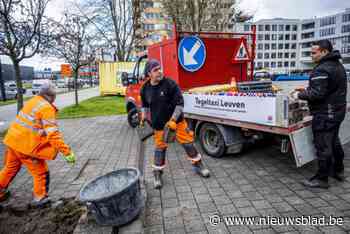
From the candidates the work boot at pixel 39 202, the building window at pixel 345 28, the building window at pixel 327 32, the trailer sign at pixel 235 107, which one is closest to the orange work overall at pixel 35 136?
the work boot at pixel 39 202

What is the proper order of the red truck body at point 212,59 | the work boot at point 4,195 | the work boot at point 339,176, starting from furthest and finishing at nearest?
the red truck body at point 212,59 < the work boot at point 339,176 < the work boot at point 4,195

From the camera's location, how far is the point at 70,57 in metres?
13.6

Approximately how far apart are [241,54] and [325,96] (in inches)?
125

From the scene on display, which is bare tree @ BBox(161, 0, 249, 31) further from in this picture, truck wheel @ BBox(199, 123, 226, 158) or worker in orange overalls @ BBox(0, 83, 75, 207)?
worker in orange overalls @ BBox(0, 83, 75, 207)

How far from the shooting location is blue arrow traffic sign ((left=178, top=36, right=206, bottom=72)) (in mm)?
5234

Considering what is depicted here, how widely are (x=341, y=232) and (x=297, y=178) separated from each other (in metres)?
1.30

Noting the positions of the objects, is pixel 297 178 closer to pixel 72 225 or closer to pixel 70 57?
pixel 72 225

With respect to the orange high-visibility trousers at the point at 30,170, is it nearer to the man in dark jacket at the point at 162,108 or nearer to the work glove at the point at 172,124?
the man in dark jacket at the point at 162,108

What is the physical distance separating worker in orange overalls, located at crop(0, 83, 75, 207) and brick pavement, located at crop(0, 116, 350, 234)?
58 cm

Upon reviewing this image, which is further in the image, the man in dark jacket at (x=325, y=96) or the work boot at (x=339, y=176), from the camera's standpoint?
the work boot at (x=339, y=176)

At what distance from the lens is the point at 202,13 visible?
13.5 metres

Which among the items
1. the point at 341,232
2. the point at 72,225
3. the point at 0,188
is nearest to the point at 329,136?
the point at 341,232

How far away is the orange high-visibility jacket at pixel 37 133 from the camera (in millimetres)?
2873

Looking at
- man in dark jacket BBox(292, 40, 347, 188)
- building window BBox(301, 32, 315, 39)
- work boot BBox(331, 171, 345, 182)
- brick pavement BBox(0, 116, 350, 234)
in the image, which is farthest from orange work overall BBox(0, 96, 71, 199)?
building window BBox(301, 32, 315, 39)
